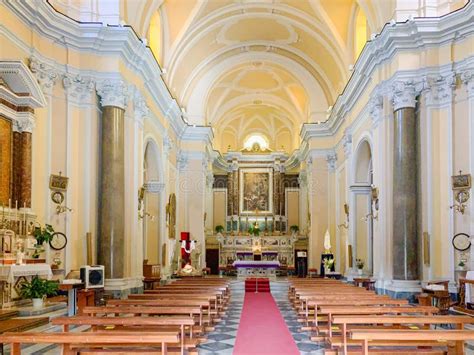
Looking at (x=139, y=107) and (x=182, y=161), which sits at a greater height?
(x=139, y=107)

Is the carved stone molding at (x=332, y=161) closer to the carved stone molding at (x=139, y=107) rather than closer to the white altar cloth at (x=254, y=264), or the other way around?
the white altar cloth at (x=254, y=264)

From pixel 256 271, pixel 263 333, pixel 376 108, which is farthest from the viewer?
pixel 256 271

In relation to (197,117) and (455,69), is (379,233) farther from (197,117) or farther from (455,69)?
(197,117)

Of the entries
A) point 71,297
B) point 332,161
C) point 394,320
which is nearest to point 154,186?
point 332,161

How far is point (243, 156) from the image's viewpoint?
107 ft

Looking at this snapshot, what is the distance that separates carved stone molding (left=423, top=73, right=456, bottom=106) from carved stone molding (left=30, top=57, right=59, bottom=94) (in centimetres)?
778

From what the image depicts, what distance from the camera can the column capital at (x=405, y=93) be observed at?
512 inches

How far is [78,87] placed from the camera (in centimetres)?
1277

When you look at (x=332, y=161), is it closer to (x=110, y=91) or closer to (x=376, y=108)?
(x=376, y=108)

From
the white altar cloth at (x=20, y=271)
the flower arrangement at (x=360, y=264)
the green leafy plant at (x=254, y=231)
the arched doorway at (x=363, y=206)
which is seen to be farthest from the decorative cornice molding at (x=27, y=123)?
the green leafy plant at (x=254, y=231)

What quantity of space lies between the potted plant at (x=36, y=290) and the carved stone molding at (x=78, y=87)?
4600 millimetres

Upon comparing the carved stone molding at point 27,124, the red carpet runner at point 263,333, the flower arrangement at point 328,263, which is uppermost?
the carved stone molding at point 27,124

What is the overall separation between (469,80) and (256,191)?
20.8 meters

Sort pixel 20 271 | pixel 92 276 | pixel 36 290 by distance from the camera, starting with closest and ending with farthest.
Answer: pixel 20 271 < pixel 36 290 < pixel 92 276
